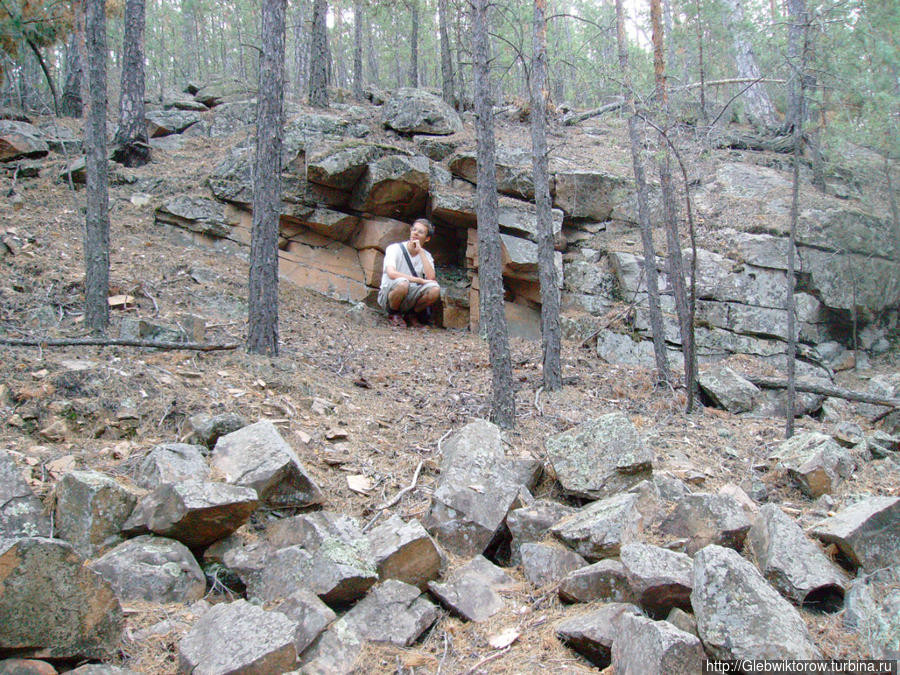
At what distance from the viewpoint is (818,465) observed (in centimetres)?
448

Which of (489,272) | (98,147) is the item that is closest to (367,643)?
(489,272)

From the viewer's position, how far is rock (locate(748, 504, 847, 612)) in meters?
3.08

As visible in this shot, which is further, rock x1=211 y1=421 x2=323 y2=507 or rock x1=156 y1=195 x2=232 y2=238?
rock x1=156 y1=195 x2=232 y2=238

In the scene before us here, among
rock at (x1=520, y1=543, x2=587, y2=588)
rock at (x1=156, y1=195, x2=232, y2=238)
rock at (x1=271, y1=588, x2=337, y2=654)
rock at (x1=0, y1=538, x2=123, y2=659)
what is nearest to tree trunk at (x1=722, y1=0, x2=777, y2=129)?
rock at (x1=156, y1=195, x2=232, y2=238)

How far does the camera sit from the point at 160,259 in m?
8.27

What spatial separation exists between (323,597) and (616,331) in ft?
23.0

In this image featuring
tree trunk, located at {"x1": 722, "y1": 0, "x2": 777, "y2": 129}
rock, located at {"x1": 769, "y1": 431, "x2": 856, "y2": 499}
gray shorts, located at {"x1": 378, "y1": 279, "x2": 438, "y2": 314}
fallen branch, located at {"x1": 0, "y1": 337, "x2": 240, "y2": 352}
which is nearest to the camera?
rock, located at {"x1": 769, "y1": 431, "x2": 856, "y2": 499}

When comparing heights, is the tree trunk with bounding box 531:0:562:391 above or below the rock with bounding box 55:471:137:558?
above

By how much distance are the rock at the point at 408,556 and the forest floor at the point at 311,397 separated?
301 mm

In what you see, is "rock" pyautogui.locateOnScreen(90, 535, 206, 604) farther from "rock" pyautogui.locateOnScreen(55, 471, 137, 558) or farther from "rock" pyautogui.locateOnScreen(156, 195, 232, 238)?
"rock" pyautogui.locateOnScreen(156, 195, 232, 238)

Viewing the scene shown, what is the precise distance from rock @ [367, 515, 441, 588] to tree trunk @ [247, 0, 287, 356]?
9.94ft

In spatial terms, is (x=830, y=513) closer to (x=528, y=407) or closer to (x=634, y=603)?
(x=634, y=603)

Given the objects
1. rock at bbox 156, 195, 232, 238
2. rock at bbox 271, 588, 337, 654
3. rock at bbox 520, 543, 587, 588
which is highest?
rock at bbox 156, 195, 232, 238

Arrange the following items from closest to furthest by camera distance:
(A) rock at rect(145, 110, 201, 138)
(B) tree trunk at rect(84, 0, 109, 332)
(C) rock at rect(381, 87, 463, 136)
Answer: (B) tree trunk at rect(84, 0, 109, 332), (C) rock at rect(381, 87, 463, 136), (A) rock at rect(145, 110, 201, 138)
